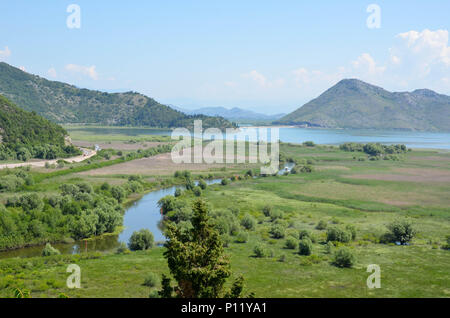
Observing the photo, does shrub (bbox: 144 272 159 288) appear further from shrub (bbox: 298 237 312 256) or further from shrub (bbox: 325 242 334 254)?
shrub (bbox: 325 242 334 254)

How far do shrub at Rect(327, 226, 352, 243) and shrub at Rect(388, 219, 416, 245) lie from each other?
4.93 meters

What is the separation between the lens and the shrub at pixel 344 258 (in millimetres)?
A: 33719

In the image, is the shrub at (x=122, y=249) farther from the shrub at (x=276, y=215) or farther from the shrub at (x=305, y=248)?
the shrub at (x=276, y=215)

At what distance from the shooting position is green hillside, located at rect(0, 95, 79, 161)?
103 meters

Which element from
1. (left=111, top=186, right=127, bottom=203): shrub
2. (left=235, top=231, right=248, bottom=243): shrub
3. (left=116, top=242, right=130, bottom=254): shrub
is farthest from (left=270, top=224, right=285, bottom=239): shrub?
(left=111, top=186, right=127, bottom=203): shrub

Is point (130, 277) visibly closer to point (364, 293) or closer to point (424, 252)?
point (364, 293)

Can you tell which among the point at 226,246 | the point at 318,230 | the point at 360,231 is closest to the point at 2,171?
the point at 226,246

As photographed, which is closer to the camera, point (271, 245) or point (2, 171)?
point (271, 245)

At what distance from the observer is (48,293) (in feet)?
89.9

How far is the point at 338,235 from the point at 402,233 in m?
7.01

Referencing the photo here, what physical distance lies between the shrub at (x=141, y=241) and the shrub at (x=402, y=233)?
2598 cm

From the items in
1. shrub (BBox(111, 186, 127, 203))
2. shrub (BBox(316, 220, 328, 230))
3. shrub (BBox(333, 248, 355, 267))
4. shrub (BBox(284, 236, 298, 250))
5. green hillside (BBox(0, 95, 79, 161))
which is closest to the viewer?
shrub (BBox(333, 248, 355, 267))

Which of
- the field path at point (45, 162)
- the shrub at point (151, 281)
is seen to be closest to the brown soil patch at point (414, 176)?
the shrub at point (151, 281)
